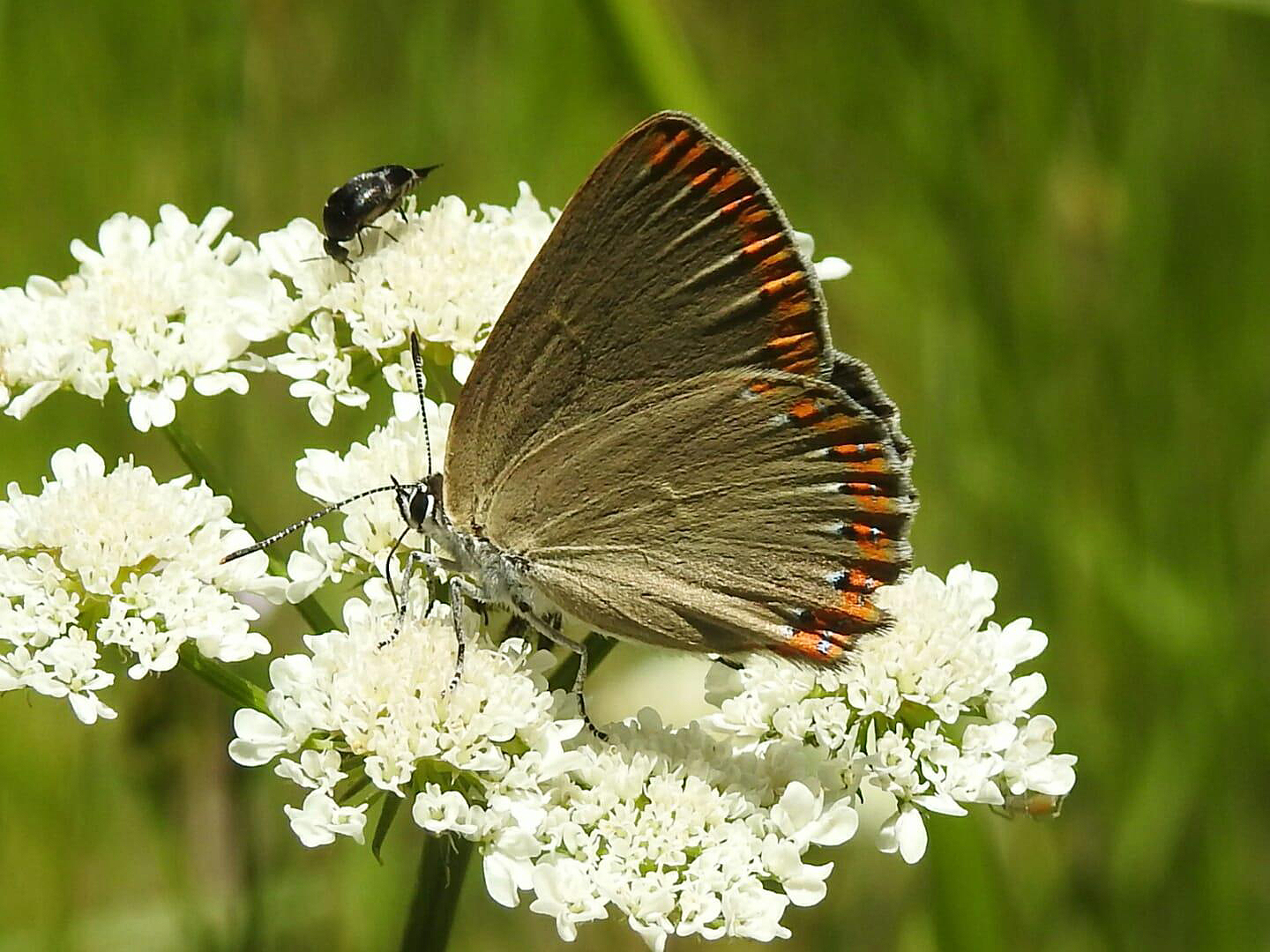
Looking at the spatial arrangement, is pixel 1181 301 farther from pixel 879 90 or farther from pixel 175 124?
pixel 175 124

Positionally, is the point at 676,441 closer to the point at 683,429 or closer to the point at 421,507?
the point at 683,429

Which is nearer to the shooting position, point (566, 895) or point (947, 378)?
point (566, 895)

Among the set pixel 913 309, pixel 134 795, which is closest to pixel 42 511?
pixel 134 795

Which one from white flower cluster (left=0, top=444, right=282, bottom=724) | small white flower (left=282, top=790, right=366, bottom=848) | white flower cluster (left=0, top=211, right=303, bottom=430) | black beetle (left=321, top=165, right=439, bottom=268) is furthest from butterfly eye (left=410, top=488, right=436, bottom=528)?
black beetle (left=321, top=165, right=439, bottom=268)

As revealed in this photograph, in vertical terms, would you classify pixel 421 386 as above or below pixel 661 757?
above

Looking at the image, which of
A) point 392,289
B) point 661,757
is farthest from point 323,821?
point 392,289

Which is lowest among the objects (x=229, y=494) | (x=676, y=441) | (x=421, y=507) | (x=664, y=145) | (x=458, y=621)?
(x=458, y=621)

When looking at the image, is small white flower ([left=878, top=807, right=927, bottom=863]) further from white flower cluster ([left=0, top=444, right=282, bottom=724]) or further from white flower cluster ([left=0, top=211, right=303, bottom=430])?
white flower cluster ([left=0, top=211, right=303, bottom=430])
